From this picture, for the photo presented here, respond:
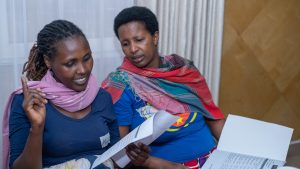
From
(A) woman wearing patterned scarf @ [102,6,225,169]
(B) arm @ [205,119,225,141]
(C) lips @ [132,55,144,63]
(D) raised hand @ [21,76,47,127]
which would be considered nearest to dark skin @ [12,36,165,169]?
(D) raised hand @ [21,76,47,127]

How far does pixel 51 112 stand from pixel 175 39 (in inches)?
45.9

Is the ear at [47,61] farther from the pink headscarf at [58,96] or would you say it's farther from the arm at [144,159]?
the arm at [144,159]

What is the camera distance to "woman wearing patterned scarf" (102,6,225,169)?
1.64 m

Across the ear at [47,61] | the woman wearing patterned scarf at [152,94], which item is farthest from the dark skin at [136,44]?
the ear at [47,61]

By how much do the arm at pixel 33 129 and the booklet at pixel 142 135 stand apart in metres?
0.19

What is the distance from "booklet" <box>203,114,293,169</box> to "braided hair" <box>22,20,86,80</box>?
2.13 feet

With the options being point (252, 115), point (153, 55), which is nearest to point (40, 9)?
point (153, 55)

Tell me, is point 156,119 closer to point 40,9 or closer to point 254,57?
point 40,9

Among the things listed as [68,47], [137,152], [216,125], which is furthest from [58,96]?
[216,125]

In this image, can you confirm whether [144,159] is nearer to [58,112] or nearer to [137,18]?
[58,112]

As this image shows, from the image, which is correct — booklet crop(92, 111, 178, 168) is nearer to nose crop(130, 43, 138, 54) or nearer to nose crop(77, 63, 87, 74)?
nose crop(77, 63, 87, 74)

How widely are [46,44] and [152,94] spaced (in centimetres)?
53

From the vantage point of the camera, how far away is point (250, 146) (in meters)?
1.42

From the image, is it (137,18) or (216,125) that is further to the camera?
(216,125)
